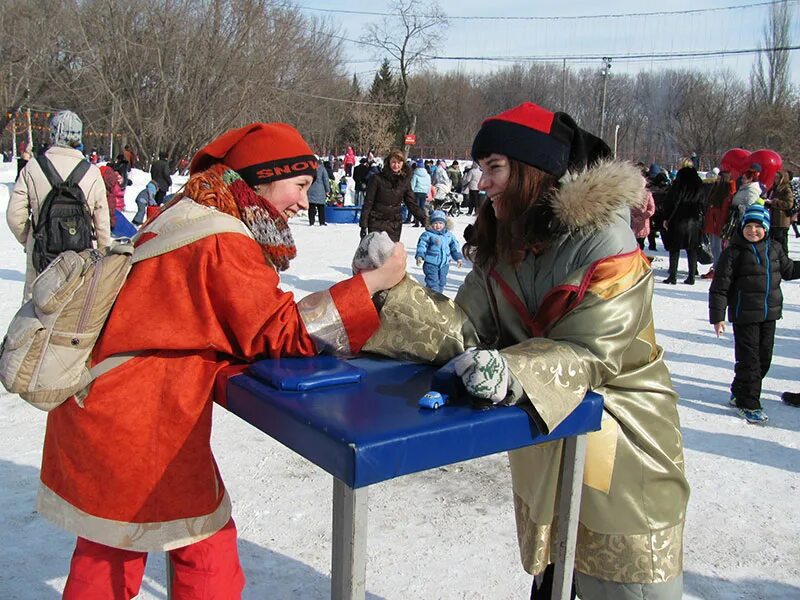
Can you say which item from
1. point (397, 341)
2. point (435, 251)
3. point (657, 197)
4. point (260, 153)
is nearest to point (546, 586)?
point (397, 341)

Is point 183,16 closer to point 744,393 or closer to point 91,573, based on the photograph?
point 744,393

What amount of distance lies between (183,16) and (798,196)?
2124cm

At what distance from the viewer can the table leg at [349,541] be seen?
4.17ft

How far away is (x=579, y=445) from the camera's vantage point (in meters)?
1.59

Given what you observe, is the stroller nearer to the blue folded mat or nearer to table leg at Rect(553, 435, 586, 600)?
table leg at Rect(553, 435, 586, 600)

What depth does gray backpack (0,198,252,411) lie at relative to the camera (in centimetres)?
157

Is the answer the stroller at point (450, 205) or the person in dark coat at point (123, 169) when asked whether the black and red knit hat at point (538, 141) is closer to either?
the stroller at point (450, 205)

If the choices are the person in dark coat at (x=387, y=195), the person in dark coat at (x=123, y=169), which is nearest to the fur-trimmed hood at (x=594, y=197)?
the person in dark coat at (x=387, y=195)

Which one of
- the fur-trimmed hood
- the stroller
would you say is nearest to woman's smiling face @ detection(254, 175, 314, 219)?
the fur-trimmed hood

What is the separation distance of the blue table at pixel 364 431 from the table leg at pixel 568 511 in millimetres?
88

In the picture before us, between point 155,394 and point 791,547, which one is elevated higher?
point 155,394

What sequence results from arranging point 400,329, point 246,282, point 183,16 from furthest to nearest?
1. point 183,16
2. point 400,329
3. point 246,282

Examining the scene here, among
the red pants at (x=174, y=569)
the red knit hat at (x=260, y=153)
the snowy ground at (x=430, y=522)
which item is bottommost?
the snowy ground at (x=430, y=522)

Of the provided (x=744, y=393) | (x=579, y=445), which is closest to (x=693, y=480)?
(x=744, y=393)
